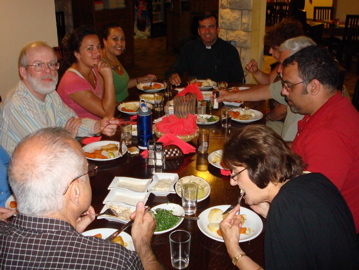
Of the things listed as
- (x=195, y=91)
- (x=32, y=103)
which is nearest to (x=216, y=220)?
(x=32, y=103)

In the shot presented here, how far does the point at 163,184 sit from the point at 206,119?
1.15 meters

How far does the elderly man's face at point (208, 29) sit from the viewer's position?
4.42 meters

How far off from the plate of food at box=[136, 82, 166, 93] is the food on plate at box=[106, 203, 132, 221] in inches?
85.2

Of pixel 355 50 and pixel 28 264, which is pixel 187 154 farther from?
pixel 355 50

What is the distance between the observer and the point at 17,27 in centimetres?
437

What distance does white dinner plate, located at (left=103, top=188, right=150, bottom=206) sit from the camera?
6.39ft

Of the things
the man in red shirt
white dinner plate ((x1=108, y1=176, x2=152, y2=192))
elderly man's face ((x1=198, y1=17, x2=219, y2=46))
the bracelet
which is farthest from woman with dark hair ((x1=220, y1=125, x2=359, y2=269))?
elderly man's face ((x1=198, y1=17, x2=219, y2=46))

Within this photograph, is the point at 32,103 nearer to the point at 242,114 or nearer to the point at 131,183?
the point at 131,183

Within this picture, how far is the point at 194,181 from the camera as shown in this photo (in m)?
2.12

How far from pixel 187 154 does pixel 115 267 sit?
1.38 metres

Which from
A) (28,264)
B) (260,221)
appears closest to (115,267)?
(28,264)

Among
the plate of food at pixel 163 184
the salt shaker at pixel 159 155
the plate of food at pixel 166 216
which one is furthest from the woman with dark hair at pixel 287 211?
the salt shaker at pixel 159 155

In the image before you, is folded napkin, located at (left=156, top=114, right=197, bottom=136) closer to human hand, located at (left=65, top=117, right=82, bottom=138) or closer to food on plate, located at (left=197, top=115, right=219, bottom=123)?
food on plate, located at (left=197, top=115, right=219, bottom=123)

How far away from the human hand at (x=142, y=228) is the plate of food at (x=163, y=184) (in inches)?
14.3
